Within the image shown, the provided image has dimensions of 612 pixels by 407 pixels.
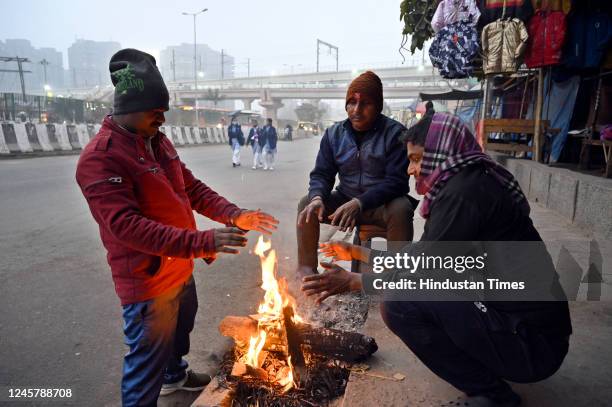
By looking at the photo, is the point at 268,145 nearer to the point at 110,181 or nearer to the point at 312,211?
the point at 312,211

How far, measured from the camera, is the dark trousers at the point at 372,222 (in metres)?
3.44

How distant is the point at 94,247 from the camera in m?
5.54

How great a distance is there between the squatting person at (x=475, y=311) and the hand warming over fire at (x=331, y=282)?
0.22 m

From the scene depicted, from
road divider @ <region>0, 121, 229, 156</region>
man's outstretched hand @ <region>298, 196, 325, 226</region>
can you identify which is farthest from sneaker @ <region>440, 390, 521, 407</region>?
road divider @ <region>0, 121, 229, 156</region>

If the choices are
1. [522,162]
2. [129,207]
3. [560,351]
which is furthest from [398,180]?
[522,162]

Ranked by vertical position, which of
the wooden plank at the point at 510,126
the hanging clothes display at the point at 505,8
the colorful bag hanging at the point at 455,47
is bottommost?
the wooden plank at the point at 510,126

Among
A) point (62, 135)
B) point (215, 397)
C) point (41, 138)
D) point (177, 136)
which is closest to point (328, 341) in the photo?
point (215, 397)

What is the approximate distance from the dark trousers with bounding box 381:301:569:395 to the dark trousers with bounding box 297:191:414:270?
54.9 inches

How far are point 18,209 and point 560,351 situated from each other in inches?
337

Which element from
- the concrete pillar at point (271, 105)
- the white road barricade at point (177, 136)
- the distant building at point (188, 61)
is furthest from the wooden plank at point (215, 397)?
the distant building at point (188, 61)

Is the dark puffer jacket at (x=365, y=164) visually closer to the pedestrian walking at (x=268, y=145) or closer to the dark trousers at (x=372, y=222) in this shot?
the dark trousers at (x=372, y=222)

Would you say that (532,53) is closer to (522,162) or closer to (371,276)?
(522,162)

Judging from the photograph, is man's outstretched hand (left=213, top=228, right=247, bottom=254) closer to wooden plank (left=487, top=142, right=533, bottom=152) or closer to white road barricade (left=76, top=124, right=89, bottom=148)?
wooden plank (left=487, top=142, right=533, bottom=152)

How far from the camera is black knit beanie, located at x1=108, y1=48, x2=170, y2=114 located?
2.04m
